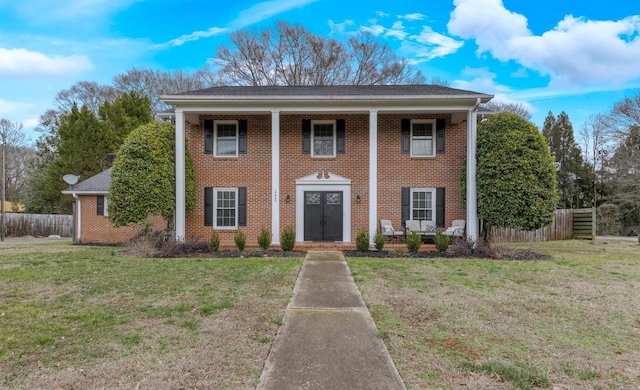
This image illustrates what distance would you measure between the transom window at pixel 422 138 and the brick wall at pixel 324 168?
0.22 meters

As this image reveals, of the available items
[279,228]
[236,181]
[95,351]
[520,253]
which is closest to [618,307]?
[520,253]

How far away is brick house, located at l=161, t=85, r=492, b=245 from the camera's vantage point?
13.1 metres

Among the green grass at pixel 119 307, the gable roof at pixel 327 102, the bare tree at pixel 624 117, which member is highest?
the bare tree at pixel 624 117

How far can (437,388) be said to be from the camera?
9.05ft

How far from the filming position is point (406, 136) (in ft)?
43.0

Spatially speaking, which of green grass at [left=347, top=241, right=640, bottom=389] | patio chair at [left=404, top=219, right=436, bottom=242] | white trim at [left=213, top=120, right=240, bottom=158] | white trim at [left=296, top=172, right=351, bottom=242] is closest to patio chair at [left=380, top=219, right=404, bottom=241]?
patio chair at [left=404, top=219, right=436, bottom=242]

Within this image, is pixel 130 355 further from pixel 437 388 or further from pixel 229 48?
pixel 229 48

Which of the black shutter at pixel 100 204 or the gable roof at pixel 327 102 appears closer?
the gable roof at pixel 327 102

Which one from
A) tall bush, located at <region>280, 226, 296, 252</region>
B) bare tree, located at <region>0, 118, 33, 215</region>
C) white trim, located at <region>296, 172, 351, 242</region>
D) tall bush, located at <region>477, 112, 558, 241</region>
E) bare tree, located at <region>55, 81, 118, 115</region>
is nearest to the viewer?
tall bush, located at <region>477, 112, 558, 241</region>

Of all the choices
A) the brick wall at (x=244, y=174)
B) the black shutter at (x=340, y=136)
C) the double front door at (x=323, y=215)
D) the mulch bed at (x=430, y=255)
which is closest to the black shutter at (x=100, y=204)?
the brick wall at (x=244, y=174)

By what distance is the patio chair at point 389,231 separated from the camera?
1248 cm

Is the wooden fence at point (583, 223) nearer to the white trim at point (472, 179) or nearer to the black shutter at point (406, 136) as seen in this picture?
the white trim at point (472, 179)

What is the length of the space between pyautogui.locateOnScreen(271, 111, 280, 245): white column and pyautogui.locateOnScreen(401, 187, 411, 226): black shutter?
458 centimetres

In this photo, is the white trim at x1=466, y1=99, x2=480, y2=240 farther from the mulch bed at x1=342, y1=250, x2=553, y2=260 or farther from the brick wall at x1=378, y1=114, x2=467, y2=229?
the mulch bed at x1=342, y1=250, x2=553, y2=260
